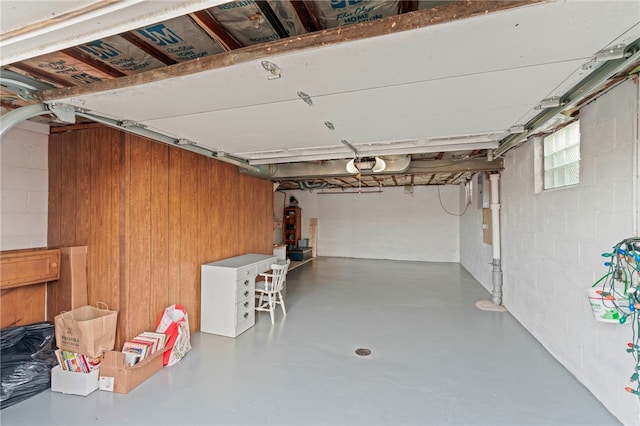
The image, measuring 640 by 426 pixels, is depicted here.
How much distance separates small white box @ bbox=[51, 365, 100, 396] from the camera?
2045 mm

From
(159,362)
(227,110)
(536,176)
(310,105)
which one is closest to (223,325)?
(159,362)

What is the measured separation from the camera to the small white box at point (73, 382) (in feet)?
6.71

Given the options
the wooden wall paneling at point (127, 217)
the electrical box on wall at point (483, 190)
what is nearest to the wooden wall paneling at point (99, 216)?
the wooden wall paneling at point (127, 217)

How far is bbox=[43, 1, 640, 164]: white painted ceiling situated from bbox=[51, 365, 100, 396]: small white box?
6.46ft

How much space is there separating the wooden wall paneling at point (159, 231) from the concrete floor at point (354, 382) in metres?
0.63

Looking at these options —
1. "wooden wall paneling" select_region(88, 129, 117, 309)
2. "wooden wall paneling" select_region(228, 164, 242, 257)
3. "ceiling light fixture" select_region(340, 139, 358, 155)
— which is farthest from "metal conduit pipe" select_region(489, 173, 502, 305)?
"wooden wall paneling" select_region(88, 129, 117, 309)

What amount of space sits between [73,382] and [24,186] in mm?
1766

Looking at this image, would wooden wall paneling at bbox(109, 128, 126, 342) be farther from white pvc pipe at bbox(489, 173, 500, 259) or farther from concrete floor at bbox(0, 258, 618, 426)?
white pvc pipe at bbox(489, 173, 500, 259)

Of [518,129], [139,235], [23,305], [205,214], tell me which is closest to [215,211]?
[205,214]

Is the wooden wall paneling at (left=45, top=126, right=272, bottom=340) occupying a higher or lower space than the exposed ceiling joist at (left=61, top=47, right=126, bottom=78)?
lower

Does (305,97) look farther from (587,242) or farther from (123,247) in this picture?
(587,242)

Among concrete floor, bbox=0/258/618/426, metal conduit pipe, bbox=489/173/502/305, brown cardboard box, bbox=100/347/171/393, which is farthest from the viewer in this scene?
metal conduit pipe, bbox=489/173/502/305

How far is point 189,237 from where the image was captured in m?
3.15

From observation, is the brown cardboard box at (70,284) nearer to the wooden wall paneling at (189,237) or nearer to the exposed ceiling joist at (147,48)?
the wooden wall paneling at (189,237)
